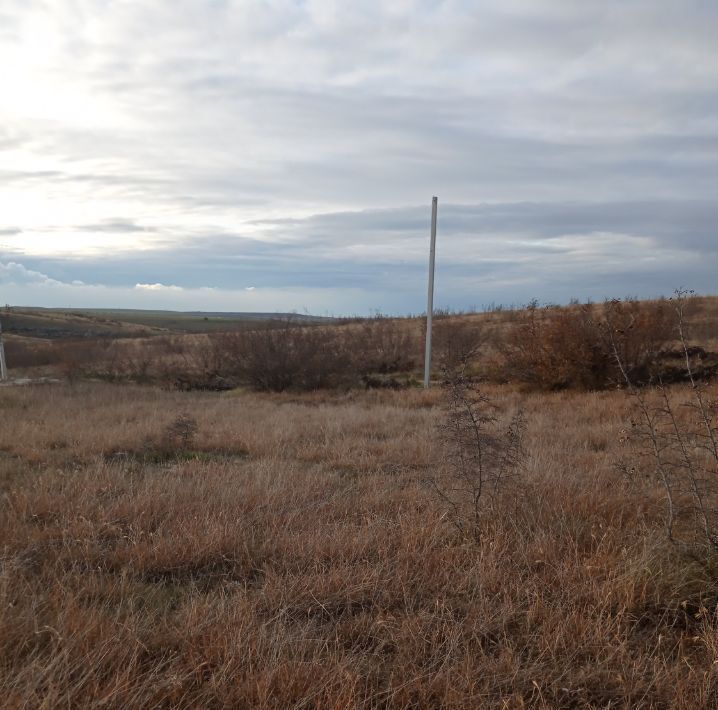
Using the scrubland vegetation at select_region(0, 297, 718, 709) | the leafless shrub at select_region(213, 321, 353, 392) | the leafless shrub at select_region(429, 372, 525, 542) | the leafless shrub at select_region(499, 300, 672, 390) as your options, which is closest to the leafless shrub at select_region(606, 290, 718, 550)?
the scrubland vegetation at select_region(0, 297, 718, 709)

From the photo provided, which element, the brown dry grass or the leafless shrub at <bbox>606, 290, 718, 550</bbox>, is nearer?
→ the brown dry grass

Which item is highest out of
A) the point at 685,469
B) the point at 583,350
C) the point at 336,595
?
the point at 583,350

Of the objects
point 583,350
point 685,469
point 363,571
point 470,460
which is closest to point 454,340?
point 583,350

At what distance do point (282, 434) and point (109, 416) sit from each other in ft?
14.1

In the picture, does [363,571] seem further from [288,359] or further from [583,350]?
[288,359]

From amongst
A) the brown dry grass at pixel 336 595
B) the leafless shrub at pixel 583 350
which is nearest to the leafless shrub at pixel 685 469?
the brown dry grass at pixel 336 595

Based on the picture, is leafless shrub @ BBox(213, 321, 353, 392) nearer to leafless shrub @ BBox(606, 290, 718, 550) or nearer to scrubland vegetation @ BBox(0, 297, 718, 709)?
scrubland vegetation @ BBox(0, 297, 718, 709)

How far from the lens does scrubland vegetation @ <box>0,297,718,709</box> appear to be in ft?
8.08

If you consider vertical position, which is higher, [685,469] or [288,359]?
[288,359]

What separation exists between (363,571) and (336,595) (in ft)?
0.86

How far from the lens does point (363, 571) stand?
11.3 ft

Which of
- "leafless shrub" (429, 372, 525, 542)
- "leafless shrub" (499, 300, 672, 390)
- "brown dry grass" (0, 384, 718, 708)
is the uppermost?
"leafless shrub" (499, 300, 672, 390)

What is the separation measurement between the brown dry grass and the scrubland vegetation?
0.01m

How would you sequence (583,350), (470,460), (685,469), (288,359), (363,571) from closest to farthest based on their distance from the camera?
(363,571), (470,460), (685,469), (583,350), (288,359)
